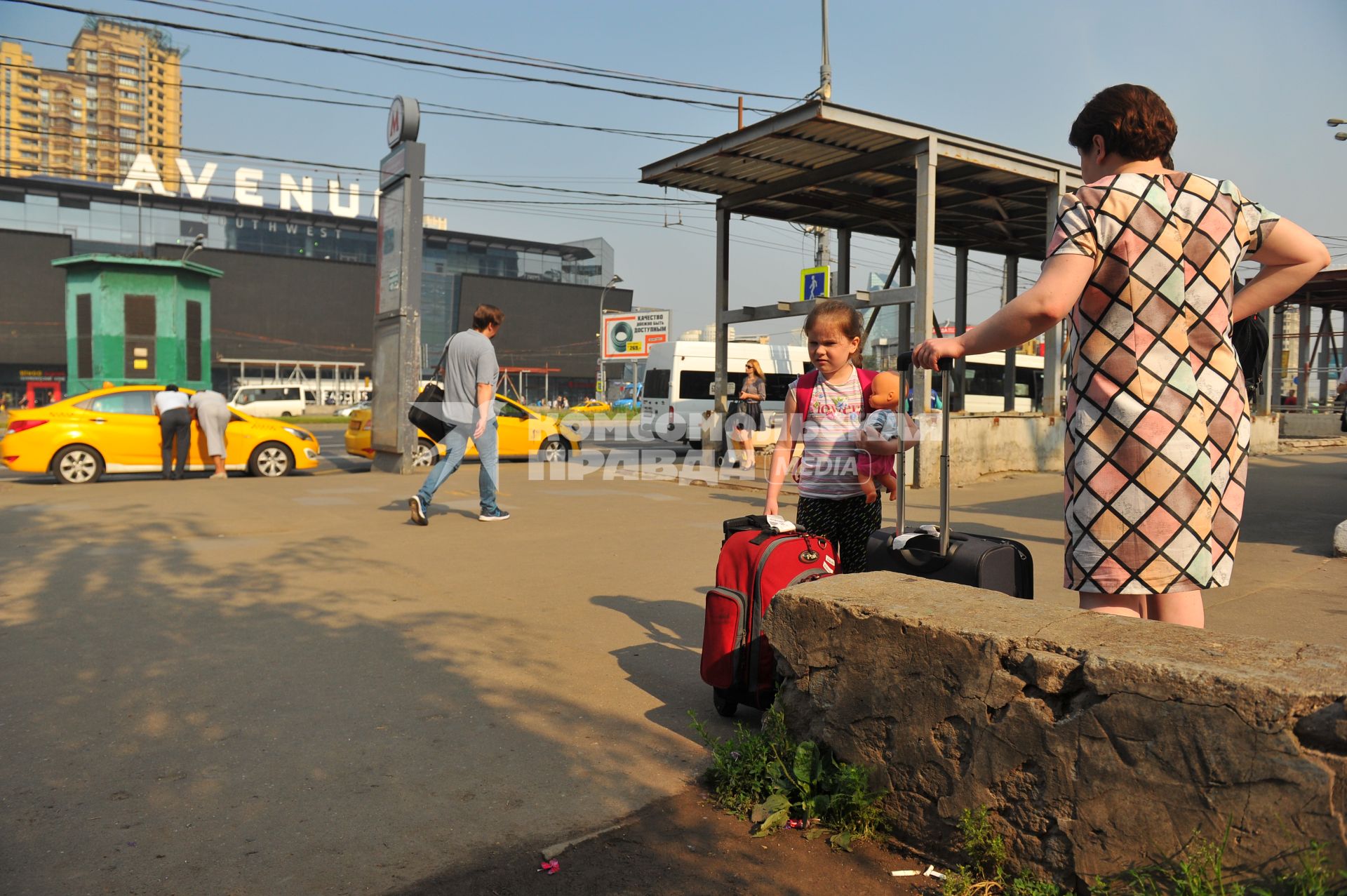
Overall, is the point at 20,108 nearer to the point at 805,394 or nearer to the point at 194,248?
the point at 194,248

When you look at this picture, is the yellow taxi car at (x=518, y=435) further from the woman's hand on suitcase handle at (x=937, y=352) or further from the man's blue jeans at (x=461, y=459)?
the woman's hand on suitcase handle at (x=937, y=352)

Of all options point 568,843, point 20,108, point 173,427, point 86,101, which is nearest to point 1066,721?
point 568,843

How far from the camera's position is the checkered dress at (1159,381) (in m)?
2.48

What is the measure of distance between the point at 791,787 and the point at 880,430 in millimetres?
1732

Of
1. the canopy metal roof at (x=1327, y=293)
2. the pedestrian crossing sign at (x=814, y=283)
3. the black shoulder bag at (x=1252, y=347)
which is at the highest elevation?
the canopy metal roof at (x=1327, y=293)

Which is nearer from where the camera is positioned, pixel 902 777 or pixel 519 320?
pixel 902 777

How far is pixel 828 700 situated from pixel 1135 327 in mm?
1341

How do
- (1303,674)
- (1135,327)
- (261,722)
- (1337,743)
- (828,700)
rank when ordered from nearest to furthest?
(1337,743)
(1303,674)
(1135,327)
(828,700)
(261,722)

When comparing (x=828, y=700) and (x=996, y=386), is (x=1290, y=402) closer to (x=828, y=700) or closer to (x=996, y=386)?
(x=996, y=386)

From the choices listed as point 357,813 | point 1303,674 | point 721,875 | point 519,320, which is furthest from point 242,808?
point 519,320

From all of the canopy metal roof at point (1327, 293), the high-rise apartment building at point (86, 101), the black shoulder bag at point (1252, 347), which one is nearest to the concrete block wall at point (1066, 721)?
the black shoulder bag at point (1252, 347)

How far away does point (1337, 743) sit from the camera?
5.95 ft

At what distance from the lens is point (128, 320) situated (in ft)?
78.5

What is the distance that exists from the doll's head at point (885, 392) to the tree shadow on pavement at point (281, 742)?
1.71 m
